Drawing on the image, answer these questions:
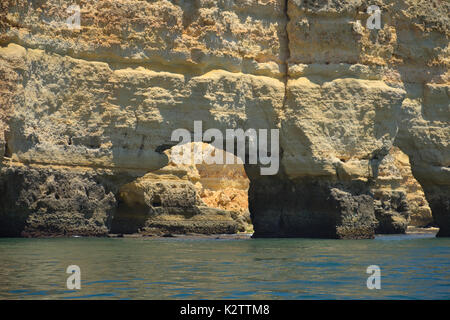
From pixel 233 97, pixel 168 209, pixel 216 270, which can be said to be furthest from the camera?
pixel 168 209

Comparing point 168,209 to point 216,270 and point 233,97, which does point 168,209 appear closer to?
point 233,97

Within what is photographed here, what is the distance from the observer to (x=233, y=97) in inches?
1155

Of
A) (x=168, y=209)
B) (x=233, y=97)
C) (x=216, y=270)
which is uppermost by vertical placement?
(x=233, y=97)

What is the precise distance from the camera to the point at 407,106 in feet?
107

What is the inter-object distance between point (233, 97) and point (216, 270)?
41.8ft

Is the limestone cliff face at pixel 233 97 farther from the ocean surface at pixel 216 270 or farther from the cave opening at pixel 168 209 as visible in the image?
the ocean surface at pixel 216 270

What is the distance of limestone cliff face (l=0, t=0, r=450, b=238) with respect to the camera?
26.3 m

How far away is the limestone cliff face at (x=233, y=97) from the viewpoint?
26.3 m

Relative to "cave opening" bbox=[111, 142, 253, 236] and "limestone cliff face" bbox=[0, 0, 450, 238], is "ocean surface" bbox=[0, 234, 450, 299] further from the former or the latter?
"cave opening" bbox=[111, 142, 253, 236]

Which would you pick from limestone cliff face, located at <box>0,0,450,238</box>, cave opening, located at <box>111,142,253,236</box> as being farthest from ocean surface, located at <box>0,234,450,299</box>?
cave opening, located at <box>111,142,253,236</box>

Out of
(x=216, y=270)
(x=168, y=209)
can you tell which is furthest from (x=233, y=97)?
(x=216, y=270)
